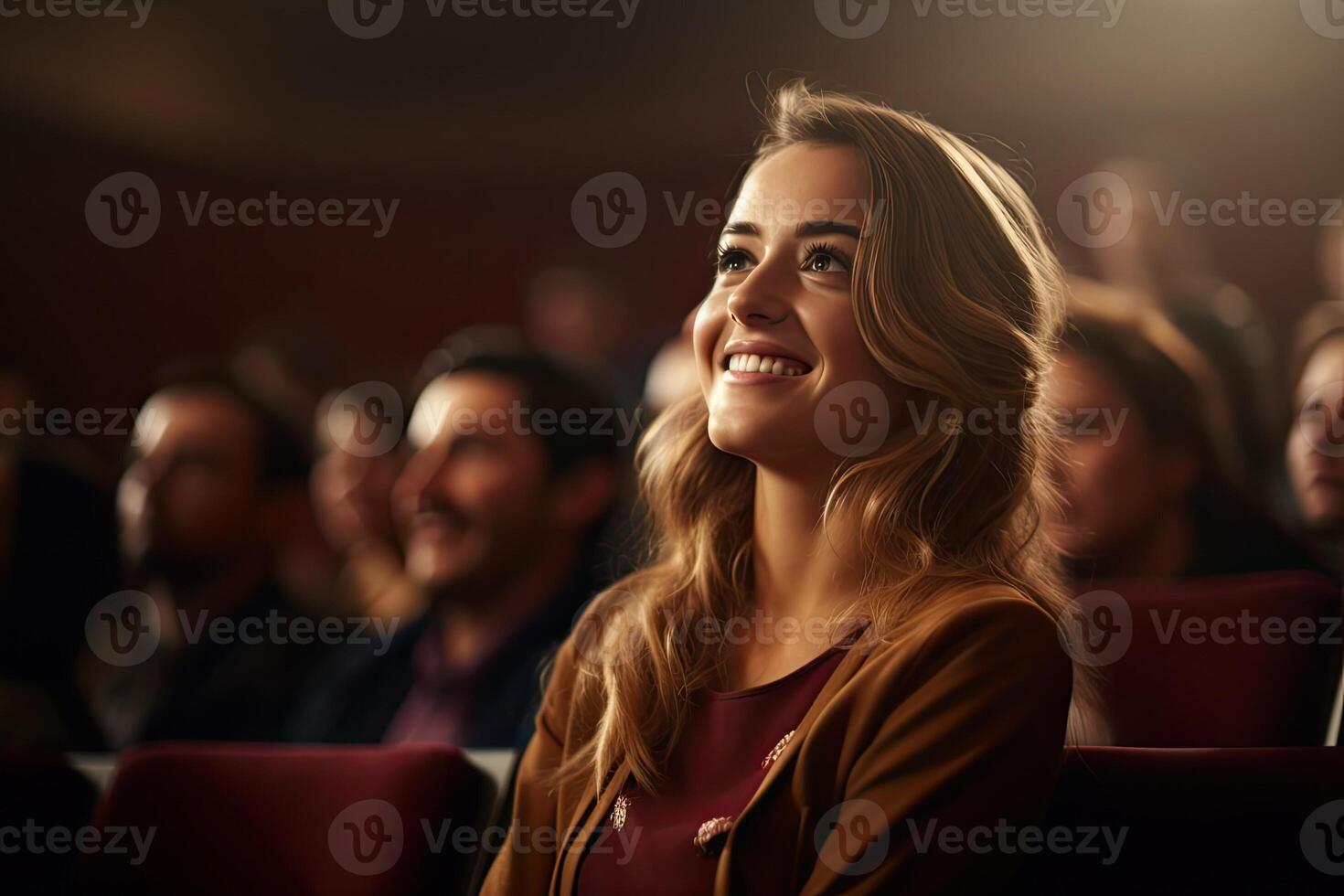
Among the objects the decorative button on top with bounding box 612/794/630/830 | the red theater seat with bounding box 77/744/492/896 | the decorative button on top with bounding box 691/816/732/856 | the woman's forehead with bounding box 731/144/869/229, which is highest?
the woman's forehead with bounding box 731/144/869/229

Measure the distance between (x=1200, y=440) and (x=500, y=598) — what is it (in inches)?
44.9

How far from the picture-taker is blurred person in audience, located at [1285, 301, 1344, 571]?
5.16ft

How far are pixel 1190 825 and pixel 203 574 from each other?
73.3 inches

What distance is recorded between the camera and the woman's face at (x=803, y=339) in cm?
91

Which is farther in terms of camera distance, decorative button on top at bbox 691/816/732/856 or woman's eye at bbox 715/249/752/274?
woman's eye at bbox 715/249/752/274

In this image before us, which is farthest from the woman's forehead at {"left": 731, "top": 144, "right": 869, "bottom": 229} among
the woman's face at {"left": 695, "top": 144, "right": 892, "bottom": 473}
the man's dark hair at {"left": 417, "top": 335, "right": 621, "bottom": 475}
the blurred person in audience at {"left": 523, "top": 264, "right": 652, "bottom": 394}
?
the blurred person in audience at {"left": 523, "top": 264, "right": 652, "bottom": 394}

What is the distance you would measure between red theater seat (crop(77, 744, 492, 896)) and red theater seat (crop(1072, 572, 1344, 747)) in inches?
26.1

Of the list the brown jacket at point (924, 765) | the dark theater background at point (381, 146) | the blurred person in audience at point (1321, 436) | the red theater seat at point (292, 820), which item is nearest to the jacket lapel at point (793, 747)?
the brown jacket at point (924, 765)

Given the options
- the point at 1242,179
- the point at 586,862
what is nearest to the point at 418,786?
the point at 586,862

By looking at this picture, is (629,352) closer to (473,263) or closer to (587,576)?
(473,263)

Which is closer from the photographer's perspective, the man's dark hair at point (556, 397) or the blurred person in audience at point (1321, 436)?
the blurred person in audience at point (1321, 436)

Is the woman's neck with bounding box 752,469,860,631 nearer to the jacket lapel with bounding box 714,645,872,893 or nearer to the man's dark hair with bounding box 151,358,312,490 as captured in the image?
the jacket lapel with bounding box 714,645,872,893

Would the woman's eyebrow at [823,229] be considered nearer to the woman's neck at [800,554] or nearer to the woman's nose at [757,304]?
the woman's nose at [757,304]

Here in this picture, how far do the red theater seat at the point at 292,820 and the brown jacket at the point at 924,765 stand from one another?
0.34 m
